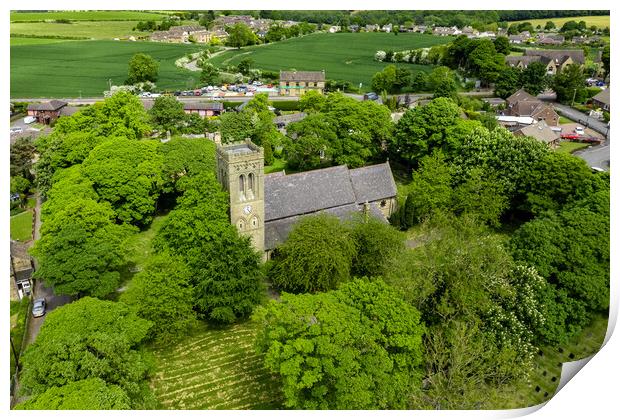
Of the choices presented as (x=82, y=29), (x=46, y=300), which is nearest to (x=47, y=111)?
(x=82, y=29)

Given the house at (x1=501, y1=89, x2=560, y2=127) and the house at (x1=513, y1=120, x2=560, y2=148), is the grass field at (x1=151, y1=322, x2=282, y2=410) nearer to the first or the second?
the house at (x1=513, y1=120, x2=560, y2=148)

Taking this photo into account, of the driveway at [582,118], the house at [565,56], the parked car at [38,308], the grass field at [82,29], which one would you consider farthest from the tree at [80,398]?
the house at [565,56]

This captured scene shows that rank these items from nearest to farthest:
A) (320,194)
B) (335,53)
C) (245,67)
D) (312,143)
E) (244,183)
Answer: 1. (244,183)
2. (320,194)
3. (312,143)
4. (245,67)
5. (335,53)

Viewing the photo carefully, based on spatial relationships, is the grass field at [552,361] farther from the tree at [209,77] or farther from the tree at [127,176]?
the tree at [209,77]

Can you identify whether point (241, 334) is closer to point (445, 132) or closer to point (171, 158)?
point (171, 158)

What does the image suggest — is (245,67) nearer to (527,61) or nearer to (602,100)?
(527,61)

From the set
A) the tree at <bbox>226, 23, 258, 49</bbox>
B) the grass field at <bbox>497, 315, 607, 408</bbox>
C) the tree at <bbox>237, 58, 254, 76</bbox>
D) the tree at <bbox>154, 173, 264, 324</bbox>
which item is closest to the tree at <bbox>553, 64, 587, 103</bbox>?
the tree at <bbox>237, 58, 254, 76</bbox>

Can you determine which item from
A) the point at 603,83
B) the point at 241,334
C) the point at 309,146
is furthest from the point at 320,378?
the point at 603,83
